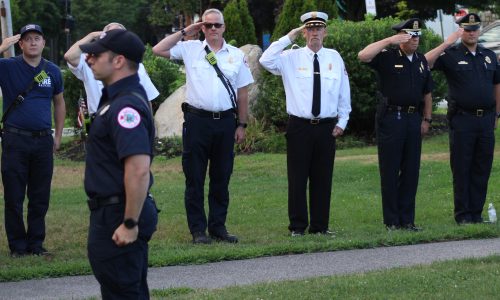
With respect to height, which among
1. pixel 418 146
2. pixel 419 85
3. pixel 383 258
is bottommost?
A: pixel 383 258

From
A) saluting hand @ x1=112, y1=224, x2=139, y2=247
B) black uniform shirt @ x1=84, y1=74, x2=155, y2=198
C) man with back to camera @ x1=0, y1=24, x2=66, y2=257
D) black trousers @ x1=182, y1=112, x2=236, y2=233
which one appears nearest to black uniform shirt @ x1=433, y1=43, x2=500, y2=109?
black trousers @ x1=182, y1=112, x2=236, y2=233


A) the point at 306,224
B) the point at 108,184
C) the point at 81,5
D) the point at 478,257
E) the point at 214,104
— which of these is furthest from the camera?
the point at 81,5

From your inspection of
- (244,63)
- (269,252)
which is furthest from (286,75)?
(269,252)

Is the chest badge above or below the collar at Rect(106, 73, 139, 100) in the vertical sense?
below

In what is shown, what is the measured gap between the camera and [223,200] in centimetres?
945

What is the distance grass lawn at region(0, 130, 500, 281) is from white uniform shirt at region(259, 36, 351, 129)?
1242 mm

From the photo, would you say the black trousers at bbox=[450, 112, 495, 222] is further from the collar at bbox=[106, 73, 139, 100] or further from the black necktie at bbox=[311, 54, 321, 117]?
the collar at bbox=[106, 73, 139, 100]

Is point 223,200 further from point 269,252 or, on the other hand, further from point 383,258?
point 383,258

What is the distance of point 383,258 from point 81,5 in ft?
184

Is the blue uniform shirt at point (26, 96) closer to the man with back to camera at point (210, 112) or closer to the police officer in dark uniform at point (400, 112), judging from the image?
the man with back to camera at point (210, 112)

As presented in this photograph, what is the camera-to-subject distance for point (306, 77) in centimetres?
950

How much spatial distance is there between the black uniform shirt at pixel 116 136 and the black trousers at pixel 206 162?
13.1 feet

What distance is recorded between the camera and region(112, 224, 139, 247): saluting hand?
16.0ft

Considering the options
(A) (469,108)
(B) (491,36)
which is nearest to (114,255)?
(A) (469,108)
